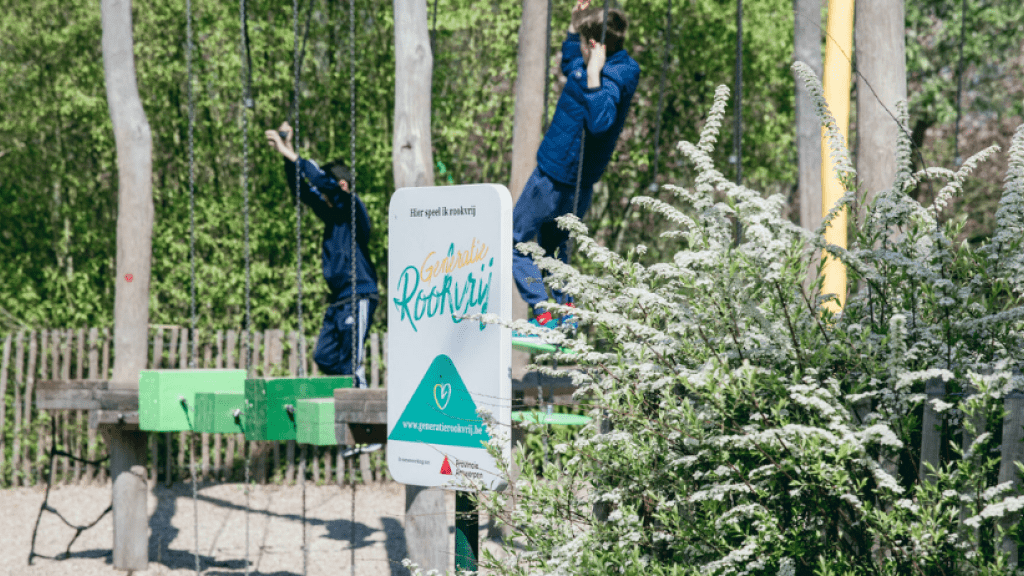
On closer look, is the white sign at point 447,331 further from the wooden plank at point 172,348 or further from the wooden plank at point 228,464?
the wooden plank at point 228,464

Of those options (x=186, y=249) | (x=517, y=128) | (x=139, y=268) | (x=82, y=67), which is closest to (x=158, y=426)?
(x=139, y=268)

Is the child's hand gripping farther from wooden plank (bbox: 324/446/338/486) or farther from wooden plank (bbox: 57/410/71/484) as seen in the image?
wooden plank (bbox: 57/410/71/484)

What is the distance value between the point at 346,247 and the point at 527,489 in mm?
4045

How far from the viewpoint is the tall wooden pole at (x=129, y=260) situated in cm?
625

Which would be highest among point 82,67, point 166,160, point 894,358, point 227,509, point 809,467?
point 82,67

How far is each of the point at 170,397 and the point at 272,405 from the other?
1.07m

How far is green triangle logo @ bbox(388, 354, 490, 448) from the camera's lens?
10.4ft

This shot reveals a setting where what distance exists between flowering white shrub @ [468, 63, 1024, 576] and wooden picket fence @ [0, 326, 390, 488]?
667 cm

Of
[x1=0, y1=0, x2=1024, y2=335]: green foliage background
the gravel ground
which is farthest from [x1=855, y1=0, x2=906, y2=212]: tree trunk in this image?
[x1=0, y1=0, x2=1024, y2=335]: green foliage background

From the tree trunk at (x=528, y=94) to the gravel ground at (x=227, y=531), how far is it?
2.18 metres

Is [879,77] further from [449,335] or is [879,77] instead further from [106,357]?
[106,357]

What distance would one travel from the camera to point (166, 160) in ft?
30.4

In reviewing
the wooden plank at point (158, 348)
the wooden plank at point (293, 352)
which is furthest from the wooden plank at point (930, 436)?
the wooden plank at point (158, 348)

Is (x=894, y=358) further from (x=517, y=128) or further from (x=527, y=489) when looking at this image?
(x=517, y=128)
